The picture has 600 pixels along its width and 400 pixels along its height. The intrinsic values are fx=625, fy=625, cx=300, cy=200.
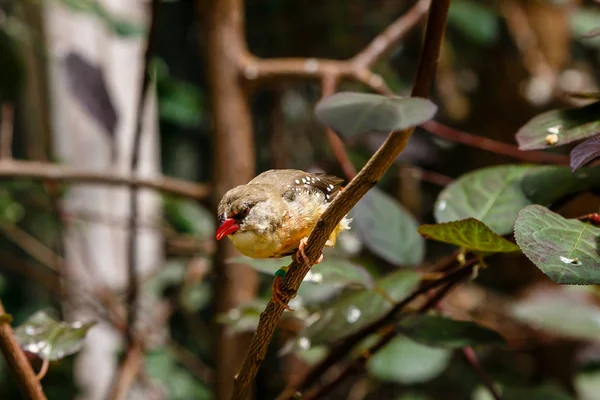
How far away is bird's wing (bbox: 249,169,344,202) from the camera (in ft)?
2.36

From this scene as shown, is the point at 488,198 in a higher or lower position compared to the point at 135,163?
higher

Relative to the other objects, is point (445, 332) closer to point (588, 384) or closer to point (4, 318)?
point (4, 318)

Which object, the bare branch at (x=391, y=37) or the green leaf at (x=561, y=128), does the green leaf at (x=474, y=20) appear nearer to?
the bare branch at (x=391, y=37)

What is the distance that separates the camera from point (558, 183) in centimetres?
67

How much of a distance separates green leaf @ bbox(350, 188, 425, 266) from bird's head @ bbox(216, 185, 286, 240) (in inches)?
7.2

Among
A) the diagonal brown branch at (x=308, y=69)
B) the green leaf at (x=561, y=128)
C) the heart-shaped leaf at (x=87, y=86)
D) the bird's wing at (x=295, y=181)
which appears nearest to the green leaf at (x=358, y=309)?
the bird's wing at (x=295, y=181)

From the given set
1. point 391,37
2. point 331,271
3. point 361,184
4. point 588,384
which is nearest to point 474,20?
point 391,37

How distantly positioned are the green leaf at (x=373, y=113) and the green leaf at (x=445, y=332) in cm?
30

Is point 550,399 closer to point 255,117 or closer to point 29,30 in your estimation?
point 29,30

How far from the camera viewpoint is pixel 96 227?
166 cm

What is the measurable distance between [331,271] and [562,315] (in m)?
0.66

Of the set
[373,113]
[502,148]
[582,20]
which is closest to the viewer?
[373,113]

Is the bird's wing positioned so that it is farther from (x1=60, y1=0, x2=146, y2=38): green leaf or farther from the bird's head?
(x1=60, y1=0, x2=146, y2=38): green leaf

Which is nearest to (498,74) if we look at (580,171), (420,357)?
(420,357)
